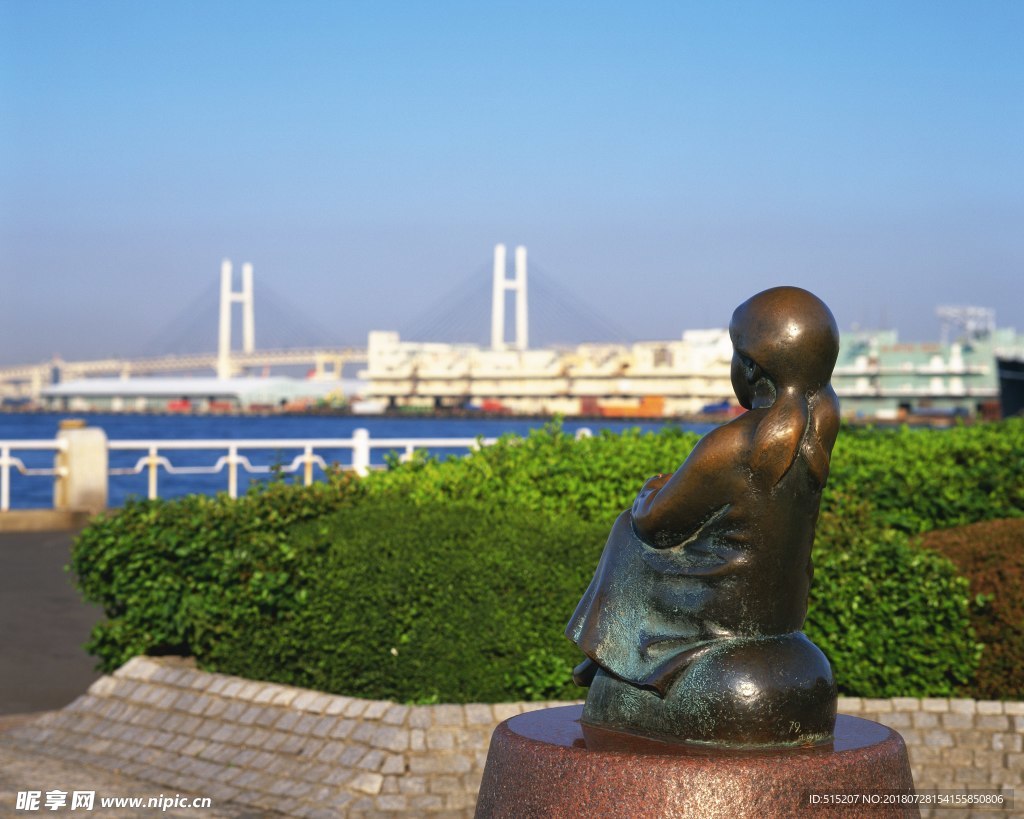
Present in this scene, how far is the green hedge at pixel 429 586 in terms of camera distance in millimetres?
5762

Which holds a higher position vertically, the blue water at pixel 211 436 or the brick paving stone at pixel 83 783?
the blue water at pixel 211 436

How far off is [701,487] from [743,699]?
59 centimetres

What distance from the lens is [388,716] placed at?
17.8ft

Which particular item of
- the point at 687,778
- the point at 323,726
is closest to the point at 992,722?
the point at 687,778

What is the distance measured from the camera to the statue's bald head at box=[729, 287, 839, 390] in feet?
11.1

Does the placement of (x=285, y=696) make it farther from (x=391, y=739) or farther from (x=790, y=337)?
(x=790, y=337)

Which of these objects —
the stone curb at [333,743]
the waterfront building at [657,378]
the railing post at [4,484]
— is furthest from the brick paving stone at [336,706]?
the waterfront building at [657,378]

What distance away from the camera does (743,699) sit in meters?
3.37

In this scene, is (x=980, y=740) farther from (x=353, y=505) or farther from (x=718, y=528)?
(x=353, y=505)

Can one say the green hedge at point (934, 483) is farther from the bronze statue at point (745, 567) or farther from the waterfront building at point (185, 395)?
the waterfront building at point (185, 395)

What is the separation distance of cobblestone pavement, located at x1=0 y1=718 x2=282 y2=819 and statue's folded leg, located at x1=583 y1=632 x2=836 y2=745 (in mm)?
2303

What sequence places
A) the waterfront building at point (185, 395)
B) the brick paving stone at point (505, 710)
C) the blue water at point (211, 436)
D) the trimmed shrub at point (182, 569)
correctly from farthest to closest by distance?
1. the waterfront building at point (185, 395)
2. the blue water at point (211, 436)
3. the trimmed shrub at point (182, 569)
4. the brick paving stone at point (505, 710)

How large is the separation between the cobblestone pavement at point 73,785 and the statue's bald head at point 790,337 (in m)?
2.99

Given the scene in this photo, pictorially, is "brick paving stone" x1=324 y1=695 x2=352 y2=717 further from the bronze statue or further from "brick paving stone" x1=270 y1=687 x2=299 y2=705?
the bronze statue
